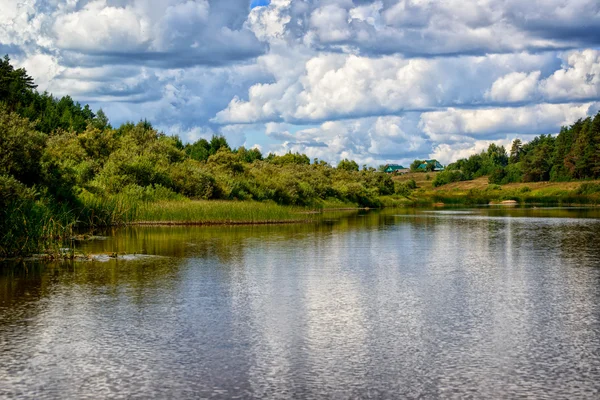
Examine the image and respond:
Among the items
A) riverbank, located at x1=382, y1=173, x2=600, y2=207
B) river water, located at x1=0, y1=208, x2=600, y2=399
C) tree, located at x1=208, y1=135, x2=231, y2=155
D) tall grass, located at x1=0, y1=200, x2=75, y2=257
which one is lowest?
river water, located at x1=0, y1=208, x2=600, y2=399

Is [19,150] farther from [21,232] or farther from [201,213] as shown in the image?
[201,213]

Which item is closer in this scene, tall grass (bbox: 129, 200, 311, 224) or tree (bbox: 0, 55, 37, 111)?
tall grass (bbox: 129, 200, 311, 224)

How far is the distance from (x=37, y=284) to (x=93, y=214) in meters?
28.2

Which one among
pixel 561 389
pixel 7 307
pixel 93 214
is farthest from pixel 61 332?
pixel 93 214

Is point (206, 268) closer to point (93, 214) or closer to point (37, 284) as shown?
point (37, 284)

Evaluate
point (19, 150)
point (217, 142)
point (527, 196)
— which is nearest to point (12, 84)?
point (217, 142)

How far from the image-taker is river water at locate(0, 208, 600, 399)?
1427 cm

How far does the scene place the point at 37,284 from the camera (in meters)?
26.8

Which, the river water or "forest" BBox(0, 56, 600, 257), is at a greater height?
"forest" BBox(0, 56, 600, 257)

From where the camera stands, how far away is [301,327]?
63.2 feet

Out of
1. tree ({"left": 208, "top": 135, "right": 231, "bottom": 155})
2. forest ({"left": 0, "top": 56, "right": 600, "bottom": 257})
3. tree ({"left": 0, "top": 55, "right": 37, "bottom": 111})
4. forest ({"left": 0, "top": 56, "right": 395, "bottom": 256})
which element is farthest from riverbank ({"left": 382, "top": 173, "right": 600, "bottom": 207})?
tree ({"left": 0, "top": 55, "right": 37, "bottom": 111})

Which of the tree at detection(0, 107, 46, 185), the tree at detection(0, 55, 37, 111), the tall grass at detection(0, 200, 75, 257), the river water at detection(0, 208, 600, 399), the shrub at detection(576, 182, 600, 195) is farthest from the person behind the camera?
the shrub at detection(576, 182, 600, 195)

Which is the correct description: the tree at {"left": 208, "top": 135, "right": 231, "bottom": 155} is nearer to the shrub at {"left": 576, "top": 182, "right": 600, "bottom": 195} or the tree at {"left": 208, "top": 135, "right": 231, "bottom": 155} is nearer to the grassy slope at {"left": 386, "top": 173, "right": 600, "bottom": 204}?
the grassy slope at {"left": 386, "top": 173, "right": 600, "bottom": 204}

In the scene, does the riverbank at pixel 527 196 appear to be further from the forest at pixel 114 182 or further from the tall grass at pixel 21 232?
the tall grass at pixel 21 232
